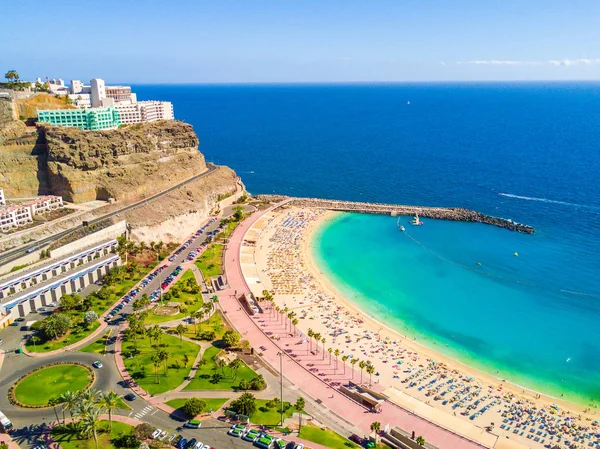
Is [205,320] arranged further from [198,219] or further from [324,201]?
[324,201]

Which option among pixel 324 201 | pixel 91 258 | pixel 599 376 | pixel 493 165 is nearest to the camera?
pixel 599 376

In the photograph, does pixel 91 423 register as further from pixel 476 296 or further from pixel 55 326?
pixel 476 296

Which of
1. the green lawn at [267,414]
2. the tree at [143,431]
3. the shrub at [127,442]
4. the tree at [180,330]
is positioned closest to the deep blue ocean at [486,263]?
the green lawn at [267,414]

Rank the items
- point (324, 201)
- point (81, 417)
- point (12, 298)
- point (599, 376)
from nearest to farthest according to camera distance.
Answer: point (81, 417) → point (599, 376) → point (12, 298) → point (324, 201)

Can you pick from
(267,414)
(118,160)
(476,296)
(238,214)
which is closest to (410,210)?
(476,296)

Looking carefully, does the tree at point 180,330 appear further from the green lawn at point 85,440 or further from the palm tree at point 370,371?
the palm tree at point 370,371

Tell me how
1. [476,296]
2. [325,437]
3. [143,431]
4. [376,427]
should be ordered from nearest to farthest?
[143,431] < [376,427] < [325,437] < [476,296]

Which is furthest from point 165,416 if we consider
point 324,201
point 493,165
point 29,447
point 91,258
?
point 493,165
